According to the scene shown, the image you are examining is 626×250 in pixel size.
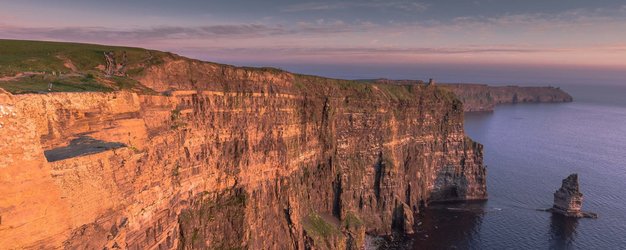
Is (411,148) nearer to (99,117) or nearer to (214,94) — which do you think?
(214,94)

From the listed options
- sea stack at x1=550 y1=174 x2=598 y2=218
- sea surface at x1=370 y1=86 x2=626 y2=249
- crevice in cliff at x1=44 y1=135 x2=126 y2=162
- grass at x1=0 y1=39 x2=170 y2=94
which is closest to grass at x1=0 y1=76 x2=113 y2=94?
grass at x1=0 y1=39 x2=170 y2=94

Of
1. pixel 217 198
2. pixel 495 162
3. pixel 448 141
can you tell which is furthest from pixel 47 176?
pixel 495 162

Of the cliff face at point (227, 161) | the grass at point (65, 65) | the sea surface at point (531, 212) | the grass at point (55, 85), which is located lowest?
the sea surface at point (531, 212)

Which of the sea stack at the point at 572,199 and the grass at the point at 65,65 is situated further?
the sea stack at the point at 572,199

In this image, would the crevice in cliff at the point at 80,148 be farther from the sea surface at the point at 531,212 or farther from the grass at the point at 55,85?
the sea surface at the point at 531,212

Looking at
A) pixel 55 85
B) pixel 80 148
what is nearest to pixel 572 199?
pixel 80 148

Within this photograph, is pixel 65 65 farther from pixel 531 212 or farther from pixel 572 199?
pixel 572 199

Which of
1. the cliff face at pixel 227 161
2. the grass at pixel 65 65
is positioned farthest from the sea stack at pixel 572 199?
the grass at pixel 65 65

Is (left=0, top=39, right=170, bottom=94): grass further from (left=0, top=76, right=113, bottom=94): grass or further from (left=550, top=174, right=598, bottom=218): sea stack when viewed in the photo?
(left=550, top=174, right=598, bottom=218): sea stack
